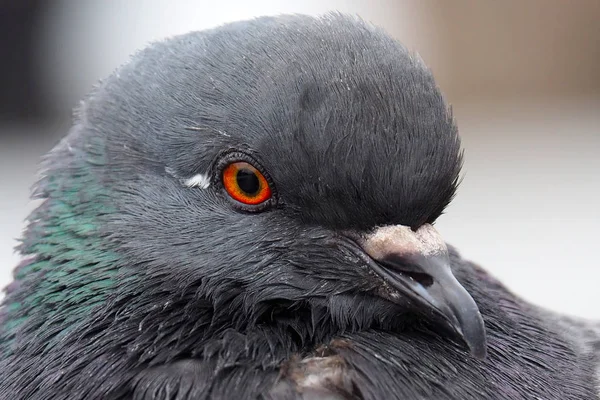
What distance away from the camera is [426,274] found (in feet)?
10.9

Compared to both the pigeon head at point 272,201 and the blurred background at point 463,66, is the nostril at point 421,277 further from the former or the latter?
the blurred background at point 463,66

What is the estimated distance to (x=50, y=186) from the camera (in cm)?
405

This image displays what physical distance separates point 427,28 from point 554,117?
3.31 metres

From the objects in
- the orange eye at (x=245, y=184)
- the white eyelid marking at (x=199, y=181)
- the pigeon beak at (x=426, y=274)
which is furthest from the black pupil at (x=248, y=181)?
the pigeon beak at (x=426, y=274)

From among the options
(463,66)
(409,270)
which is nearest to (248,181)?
(409,270)

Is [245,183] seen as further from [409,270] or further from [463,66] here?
[463,66]

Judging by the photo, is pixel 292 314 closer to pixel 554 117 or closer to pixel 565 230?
pixel 565 230

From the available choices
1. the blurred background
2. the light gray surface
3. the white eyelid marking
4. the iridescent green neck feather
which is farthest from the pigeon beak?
the blurred background

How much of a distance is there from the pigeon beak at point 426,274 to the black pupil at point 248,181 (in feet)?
1.56

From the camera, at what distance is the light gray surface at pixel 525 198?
1184cm

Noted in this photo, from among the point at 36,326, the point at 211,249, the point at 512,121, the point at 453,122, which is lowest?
the point at 36,326

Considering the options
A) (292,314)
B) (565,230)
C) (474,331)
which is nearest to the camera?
(474,331)

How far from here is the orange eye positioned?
3500mm

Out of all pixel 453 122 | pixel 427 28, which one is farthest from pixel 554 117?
pixel 453 122
